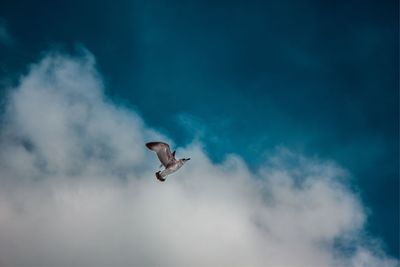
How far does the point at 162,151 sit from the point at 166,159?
4.26ft

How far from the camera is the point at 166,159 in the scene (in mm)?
38000

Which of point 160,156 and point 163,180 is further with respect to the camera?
point 163,180

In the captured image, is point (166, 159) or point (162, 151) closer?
point (162, 151)

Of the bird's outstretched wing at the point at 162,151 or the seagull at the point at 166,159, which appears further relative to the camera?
the seagull at the point at 166,159

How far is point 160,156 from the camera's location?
123 feet

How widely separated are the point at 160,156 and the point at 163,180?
4.78 metres

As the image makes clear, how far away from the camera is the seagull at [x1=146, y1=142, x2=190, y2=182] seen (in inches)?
1431

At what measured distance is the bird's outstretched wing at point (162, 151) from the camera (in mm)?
36219

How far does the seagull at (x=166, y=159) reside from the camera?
36.3 m

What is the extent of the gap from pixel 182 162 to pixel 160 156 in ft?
7.99

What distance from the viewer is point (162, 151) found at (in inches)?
1458

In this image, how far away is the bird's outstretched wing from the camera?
36219mm

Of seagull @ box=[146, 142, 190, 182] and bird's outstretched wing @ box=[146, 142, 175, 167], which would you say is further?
seagull @ box=[146, 142, 190, 182]

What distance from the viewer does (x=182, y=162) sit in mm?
38656
